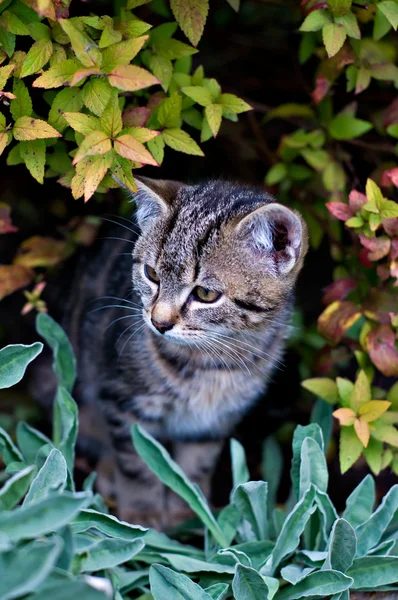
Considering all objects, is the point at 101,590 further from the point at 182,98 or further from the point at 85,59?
the point at 182,98

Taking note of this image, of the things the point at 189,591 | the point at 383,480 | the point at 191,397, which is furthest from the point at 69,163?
the point at 383,480

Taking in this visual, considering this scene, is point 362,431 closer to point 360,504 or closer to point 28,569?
point 360,504

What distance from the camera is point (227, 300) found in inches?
82.1

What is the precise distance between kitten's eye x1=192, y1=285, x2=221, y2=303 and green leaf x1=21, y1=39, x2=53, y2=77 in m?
0.77

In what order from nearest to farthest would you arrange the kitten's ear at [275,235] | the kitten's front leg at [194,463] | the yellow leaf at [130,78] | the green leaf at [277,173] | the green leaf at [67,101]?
the yellow leaf at [130,78] < the green leaf at [67,101] < the kitten's ear at [275,235] < the green leaf at [277,173] < the kitten's front leg at [194,463]


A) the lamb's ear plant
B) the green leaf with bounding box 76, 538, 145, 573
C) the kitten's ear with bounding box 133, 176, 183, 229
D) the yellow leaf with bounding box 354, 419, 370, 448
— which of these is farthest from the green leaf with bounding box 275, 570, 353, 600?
the kitten's ear with bounding box 133, 176, 183, 229

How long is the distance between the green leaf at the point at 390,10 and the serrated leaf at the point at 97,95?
0.81 meters

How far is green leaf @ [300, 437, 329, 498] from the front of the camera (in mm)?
2121

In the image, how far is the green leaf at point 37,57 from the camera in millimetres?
1772

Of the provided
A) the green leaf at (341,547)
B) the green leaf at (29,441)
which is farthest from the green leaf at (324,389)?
the green leaf at (29,441)

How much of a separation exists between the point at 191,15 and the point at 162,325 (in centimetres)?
89

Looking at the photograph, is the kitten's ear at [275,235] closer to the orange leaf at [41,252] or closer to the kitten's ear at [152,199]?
the kitten's ear at [152,199]

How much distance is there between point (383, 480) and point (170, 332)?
3.58 ft

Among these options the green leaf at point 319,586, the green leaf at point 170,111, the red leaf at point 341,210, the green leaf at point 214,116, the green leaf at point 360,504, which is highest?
the green leaf at point 170,111
